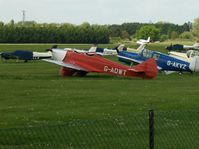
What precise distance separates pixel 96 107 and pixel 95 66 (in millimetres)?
13367

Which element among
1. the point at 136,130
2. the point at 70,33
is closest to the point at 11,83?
the point at 136,130

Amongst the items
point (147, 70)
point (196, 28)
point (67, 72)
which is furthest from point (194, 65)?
point (196, 28)

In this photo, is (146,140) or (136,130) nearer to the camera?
(146,140)

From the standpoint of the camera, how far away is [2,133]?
35.5 ft

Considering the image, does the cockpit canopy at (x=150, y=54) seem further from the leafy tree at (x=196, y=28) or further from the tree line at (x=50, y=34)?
the leafy tree at (x=196, y=28)

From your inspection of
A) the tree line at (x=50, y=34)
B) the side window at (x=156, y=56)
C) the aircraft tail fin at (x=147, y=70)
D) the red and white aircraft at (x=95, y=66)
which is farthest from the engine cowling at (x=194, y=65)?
the tree line at (x=50, y=34)

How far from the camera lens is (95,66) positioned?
1168 inches

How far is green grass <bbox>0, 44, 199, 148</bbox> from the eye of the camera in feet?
35.9

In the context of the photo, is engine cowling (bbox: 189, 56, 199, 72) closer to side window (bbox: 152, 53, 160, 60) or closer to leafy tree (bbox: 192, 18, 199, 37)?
side window (bbox: 152, 53, 160, 60)

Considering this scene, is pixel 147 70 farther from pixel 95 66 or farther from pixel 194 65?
pixel 194 65

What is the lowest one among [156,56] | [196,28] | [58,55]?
[196,28]

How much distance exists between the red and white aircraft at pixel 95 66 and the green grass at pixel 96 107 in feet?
3.19

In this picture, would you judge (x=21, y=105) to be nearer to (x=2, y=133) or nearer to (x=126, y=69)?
(x=2, y=133)

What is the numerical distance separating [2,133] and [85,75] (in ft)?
64.9
